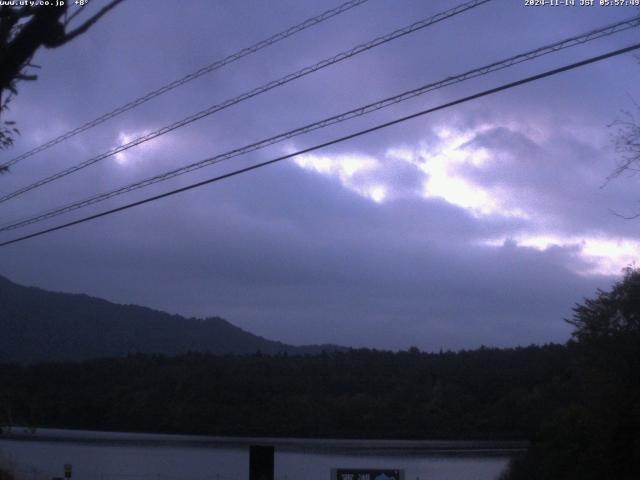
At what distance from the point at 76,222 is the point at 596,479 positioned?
13.6m

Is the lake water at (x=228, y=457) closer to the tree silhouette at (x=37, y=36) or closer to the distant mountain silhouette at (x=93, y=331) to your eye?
the tree silhouette at (x=37, y=36)

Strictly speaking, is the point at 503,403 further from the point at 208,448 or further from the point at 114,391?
the point at 114,391

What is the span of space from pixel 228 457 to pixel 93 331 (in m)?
71.9

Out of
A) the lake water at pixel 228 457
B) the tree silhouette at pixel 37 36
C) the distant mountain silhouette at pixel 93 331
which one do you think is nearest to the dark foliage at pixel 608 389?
the lake water at pixel 228 457

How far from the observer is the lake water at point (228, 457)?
33.6 metres

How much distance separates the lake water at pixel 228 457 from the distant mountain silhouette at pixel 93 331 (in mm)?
33864

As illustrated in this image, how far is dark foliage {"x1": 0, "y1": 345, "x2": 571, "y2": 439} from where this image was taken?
47344mm

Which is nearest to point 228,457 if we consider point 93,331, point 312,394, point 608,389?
point 312,394

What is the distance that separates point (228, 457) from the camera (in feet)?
128

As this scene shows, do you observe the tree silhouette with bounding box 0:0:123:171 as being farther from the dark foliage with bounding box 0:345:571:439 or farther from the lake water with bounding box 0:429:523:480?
the dark foliage with bounding box 0:345:571:439

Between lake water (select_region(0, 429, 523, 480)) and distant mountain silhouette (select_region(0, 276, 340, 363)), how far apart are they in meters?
33.9

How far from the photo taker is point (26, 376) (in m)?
50.5

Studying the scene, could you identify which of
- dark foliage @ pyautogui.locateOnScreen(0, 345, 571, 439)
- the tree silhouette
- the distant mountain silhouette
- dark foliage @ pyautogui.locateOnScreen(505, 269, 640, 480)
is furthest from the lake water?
the distant mountain silhouette

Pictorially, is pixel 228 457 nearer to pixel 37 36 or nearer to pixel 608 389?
pixel 608 389
